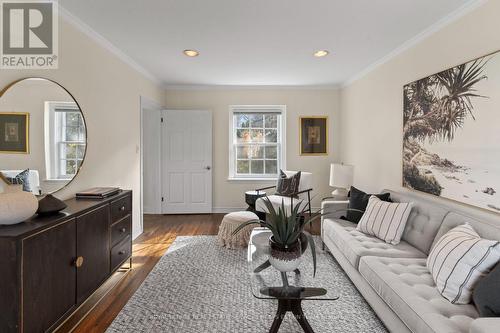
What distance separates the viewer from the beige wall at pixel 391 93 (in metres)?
2.14

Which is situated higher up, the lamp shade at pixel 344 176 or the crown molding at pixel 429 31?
the crown molding at pixel 429 31

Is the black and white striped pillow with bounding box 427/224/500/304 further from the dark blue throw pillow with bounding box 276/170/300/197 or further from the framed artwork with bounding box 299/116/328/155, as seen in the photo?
the framed artwork with bounding box 299/116/328/155

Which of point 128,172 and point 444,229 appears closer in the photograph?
point 444,229

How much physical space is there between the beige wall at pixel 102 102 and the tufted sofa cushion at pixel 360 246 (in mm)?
2540

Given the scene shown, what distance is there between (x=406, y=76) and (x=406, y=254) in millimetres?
1952

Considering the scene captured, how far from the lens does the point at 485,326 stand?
3.81 ft

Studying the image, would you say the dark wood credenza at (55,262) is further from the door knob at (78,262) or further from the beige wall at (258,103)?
the beige wall at (258,103)

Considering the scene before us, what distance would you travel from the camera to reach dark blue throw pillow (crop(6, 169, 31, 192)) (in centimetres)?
199

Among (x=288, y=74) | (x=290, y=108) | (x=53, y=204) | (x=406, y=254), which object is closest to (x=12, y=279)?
(x=53, y=204)

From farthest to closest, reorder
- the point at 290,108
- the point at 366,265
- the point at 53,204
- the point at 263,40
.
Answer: the point at 290,108
the point at 263,40
the point at 366,265
the point at 53,204

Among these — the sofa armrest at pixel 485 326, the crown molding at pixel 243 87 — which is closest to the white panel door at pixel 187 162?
the crown molding at pixel 243 87

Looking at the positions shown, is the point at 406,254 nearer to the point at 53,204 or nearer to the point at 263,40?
the point at 263,40

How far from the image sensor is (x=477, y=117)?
6.97 feet

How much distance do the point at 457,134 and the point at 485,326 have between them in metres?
1.66
